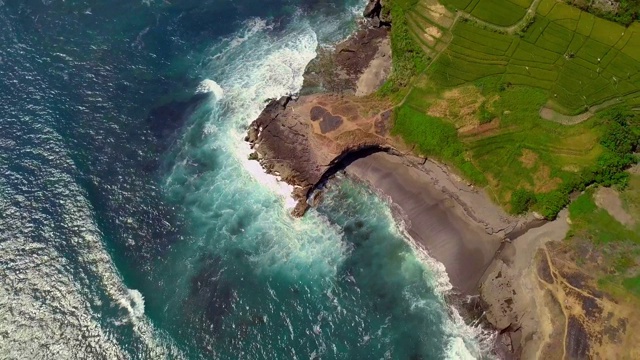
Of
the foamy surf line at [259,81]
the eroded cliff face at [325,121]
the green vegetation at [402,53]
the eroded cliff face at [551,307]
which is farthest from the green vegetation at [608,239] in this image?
the foamy surf line at [259,81]

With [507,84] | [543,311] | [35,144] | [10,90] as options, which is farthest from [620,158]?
[10,90]

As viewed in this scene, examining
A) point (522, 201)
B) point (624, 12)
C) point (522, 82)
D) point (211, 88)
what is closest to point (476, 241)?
point (522, 201)

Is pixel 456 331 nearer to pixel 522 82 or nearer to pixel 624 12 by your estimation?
pixel 522 82

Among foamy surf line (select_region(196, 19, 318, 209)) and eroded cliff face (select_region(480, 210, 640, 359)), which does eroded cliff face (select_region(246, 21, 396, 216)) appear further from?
eroded cliff face (select_region(480, 210, 640, 359))

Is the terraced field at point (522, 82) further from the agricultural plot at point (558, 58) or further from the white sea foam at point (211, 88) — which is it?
the white sea foam at point (211, 88)

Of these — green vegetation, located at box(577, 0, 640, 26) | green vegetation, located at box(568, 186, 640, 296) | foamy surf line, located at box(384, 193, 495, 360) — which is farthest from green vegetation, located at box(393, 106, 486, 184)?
green vegetation, located at box(577, 0, 640, 26)

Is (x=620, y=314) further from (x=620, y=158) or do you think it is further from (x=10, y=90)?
(x=10, y=90)
